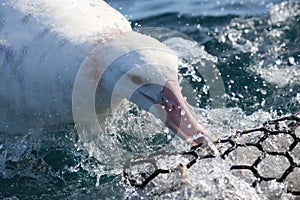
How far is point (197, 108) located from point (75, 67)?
1112 mm

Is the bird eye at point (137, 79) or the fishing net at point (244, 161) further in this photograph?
the bird eye at point (137, 79)

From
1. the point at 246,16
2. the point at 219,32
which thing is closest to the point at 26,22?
the point at 219,32

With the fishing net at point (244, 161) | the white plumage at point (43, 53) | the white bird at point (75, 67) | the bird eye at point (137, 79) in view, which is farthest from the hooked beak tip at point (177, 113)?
the white plumage at point (43, 53)

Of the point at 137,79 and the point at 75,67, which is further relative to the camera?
the point at 75,67

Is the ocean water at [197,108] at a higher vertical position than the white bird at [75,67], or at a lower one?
lower

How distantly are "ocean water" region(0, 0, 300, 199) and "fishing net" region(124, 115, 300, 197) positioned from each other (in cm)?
2

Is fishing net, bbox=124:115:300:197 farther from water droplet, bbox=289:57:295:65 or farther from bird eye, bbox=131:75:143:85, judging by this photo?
water droplet, bbox=289:57:295:65

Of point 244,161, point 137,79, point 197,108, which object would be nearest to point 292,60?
point 197,108

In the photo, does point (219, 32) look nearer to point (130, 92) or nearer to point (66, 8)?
point (66, 8)

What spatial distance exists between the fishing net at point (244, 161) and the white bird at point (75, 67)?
238 millimetres

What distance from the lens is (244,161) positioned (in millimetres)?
2564

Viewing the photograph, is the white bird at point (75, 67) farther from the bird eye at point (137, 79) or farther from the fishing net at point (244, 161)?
the fishing net at point (244, 161)

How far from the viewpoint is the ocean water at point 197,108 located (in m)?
2.92

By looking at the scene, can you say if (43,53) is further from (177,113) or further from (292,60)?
(292,60)
